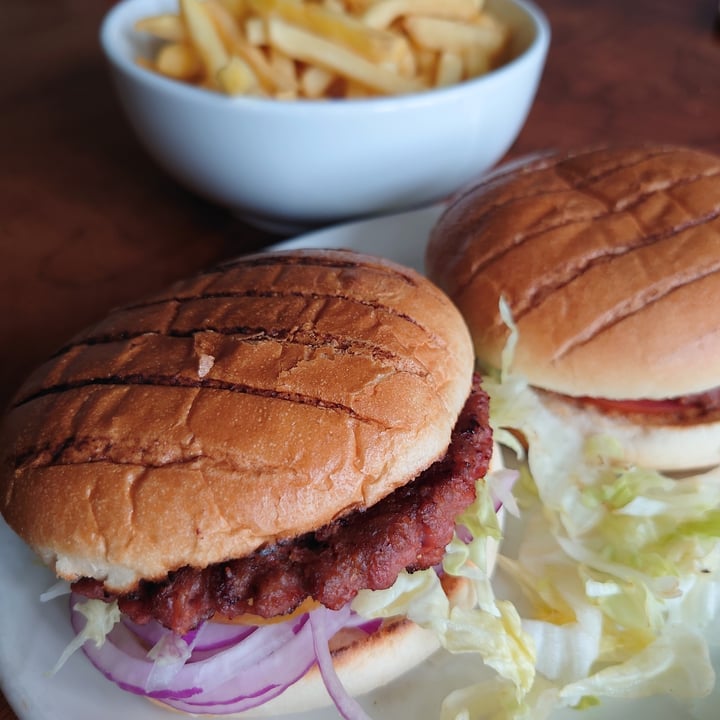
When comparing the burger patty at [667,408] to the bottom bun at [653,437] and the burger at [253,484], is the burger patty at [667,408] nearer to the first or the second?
the bottom bun at [653,437]

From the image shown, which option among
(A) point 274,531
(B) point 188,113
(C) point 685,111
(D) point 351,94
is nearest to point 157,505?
(A) point 274,531

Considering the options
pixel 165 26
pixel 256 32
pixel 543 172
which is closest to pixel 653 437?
pixel 543 172

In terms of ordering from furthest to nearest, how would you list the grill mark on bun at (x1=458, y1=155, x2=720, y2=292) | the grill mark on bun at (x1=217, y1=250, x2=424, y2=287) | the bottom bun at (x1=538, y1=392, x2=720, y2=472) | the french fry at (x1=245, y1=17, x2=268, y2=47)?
the french fry at (x1=245, y1=17, x2=268, y2=47) → the grill mark on bun at (x1=458, y1=155, x2=720, y2=292) → the bottom bun at (x1=538, y1=392, x2=720, y2=472) → the grill mark on bun at (x1=217, y1=250, x2=424, y2=287)

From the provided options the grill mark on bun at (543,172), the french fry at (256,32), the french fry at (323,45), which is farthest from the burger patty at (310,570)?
the french fry at (256,32)

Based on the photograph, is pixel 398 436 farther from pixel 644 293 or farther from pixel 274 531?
pixel 644 293

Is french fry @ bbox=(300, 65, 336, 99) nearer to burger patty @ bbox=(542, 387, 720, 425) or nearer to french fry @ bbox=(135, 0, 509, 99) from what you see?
french fry @ bbox=(135, 0, 509, 99)

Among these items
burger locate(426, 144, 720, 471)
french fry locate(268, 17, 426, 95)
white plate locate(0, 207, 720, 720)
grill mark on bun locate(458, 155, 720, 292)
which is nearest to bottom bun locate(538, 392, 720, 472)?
burger locate(426, 144, 720, 471)
